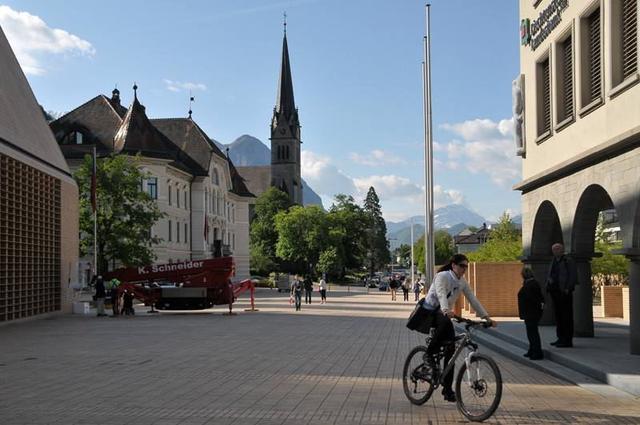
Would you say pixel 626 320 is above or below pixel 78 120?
below

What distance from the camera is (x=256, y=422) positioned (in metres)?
9.21

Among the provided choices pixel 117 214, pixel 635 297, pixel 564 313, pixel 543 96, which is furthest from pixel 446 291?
pixel 117 214

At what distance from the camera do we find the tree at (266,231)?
120938mm

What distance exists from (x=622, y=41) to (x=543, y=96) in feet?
21.3

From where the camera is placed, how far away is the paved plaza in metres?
9.65

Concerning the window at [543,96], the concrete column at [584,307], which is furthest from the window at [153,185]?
the concrete column at [584,307]

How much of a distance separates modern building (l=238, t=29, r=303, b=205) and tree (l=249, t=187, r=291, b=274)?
12123mm

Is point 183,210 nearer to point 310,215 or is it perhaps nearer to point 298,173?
point 310,215

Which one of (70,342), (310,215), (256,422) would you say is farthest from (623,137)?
(310,215)

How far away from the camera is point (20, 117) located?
31.9 m

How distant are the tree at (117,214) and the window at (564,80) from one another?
3153 centimetres

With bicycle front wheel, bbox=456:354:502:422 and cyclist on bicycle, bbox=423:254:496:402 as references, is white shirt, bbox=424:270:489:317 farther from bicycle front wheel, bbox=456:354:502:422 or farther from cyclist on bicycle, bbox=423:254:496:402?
bicycle front wheel, bbox=456:354:502:422

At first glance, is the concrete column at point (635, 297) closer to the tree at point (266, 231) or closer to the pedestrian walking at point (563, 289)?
the pedestrian walking at point (563, 289)

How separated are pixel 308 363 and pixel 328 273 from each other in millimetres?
98336
